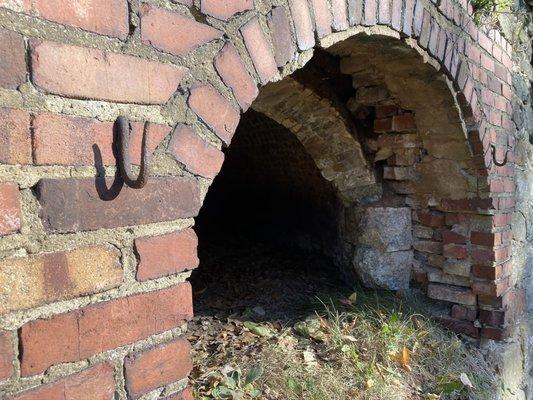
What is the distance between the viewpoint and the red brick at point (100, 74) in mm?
867

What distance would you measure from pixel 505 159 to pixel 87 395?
7.56 ft

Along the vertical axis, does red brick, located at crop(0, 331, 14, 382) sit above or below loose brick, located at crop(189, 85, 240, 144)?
below

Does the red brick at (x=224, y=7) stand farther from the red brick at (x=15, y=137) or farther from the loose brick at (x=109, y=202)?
the red brick at (x=15, y=137)

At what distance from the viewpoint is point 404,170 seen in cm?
276

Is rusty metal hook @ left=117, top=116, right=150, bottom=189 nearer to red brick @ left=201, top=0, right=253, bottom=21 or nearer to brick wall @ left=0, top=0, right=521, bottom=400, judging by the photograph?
brick wall @ left=0, top=0, right=521, bottom=400

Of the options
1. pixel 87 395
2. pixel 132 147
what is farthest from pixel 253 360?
pixel 132 147

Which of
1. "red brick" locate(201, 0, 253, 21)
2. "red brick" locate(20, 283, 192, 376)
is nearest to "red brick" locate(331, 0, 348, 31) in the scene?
"red brick" locate(201, 0, 253, 21)

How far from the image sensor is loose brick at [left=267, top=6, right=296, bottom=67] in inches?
50.8

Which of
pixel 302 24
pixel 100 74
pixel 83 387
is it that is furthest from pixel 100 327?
pixel 302 24

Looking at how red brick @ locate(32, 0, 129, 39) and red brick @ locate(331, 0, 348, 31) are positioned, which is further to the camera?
red brick @ locate(331, 0, 348, 31)

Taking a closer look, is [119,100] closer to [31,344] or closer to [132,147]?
[132,147]

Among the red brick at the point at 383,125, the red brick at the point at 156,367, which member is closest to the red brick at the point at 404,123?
the red brick at the point at 383,125

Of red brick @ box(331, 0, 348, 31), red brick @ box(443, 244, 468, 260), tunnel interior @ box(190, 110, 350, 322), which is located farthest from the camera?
tunnel interior @ box(190, 110, 350, 322)

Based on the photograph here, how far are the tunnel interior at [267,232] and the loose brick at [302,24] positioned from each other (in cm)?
164
